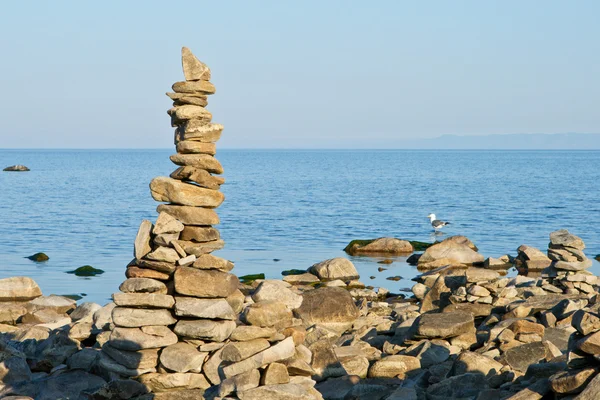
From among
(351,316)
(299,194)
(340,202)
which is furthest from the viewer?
(299,194)

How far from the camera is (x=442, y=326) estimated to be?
1839 centimetres

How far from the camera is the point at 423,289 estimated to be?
93.1 feet

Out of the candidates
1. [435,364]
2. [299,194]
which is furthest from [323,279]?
[299,194]

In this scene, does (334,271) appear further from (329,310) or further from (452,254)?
(329,310)

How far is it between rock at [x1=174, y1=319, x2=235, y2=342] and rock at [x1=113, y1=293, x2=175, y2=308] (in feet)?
1.25

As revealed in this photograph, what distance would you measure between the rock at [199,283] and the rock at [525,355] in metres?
5.56

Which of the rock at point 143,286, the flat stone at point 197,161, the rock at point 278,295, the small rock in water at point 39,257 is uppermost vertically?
the flat stone at point 197,161

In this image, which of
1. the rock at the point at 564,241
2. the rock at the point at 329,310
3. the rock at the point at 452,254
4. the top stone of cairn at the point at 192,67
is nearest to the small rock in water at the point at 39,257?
the rock at the point at 452,254

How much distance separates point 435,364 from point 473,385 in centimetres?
269

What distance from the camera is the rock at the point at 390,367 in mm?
15844

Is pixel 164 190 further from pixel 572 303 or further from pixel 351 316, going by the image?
pixel 572 303

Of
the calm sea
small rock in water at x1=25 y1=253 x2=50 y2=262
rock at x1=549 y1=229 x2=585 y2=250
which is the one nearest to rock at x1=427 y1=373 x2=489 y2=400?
rock at x1=549 y1=229 x2=585 y2=250

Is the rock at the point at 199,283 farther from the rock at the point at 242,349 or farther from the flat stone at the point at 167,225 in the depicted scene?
the rock at the point at 242,349

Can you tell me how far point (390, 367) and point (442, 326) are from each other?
9.40 ft
